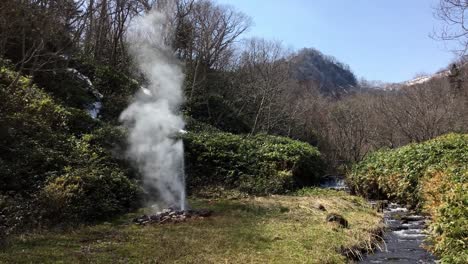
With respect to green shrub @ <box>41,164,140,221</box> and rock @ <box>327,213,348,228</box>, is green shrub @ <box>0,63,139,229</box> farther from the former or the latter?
rock @ <box>327,213,348,228</box>

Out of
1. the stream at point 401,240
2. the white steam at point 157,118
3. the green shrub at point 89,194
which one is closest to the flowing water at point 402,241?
the stream at point 401,240

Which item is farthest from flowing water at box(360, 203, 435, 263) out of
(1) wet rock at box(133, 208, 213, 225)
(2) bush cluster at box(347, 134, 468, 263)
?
(1) wet rock at box(133, 208, 213, 225)

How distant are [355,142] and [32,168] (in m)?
21.3

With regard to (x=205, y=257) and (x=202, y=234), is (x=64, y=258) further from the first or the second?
(x=202, y=234)

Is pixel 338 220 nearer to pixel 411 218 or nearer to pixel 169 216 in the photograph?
pixel 411 218

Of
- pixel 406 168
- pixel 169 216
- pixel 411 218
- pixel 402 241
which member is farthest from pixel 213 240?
pixel 406 168

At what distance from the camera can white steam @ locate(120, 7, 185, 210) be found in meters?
13.1

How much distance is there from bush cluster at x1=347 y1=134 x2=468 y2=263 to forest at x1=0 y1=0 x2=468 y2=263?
0.17 feet

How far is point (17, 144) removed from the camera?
425 inches

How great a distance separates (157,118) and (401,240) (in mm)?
9778

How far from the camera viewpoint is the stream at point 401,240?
26.0 ft

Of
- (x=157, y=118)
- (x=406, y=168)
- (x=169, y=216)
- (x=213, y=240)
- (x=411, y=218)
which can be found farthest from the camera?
(x=157, y=118)

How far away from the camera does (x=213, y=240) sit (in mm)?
7832

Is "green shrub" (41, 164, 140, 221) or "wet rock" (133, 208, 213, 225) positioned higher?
"green shrub" (41, 164, 140, 221)
